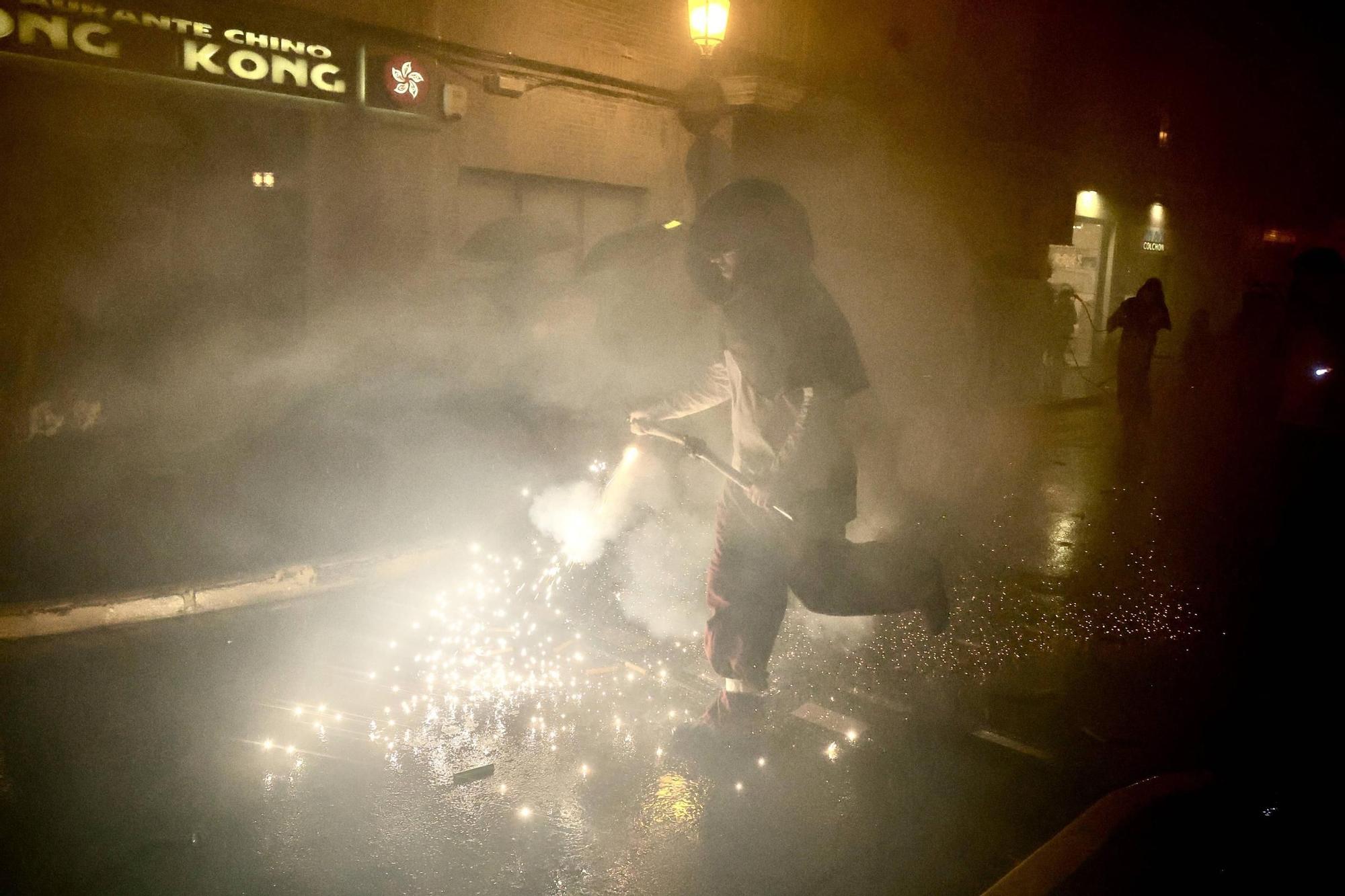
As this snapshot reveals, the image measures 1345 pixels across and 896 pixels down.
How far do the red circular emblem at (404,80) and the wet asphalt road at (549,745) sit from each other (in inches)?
192

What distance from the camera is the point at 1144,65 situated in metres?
20.0

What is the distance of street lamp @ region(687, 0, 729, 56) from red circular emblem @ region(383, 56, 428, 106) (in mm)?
3143

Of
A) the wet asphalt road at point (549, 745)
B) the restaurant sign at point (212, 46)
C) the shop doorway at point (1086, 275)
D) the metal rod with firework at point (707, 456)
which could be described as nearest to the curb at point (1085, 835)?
the wet asphalt road at point (549, 745)

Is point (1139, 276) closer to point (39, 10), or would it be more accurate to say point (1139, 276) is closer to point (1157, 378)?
point (1157, 378)

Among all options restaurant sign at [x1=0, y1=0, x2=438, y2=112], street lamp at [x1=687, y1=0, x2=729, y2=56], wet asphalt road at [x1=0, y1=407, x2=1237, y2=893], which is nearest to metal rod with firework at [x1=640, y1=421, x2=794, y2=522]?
wet asphalt road at [x1=0, y1=407, x2=1237, y2=893]

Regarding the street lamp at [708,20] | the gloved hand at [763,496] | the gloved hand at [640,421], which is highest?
the street lamp at [708,20]

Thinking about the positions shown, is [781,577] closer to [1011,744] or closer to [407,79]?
[1011,744]

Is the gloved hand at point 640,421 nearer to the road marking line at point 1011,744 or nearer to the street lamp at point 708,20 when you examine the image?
the road marking line at point 1011,744

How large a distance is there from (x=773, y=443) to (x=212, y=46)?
6.31 metres

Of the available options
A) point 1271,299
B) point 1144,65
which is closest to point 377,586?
point 1271,299

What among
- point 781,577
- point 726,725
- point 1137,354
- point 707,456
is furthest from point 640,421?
point 1137,354

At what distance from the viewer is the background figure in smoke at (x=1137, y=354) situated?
11.9m

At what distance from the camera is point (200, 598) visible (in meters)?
5.27

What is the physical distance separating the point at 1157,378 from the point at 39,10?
2449 centimetres
